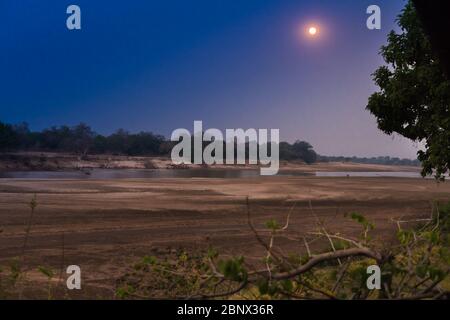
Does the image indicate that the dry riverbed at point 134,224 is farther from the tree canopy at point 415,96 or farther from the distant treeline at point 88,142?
the distant treeline at point 88,142

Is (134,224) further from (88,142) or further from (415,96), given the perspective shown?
(88,142)

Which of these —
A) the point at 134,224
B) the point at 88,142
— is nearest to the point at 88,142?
the point at 88,142

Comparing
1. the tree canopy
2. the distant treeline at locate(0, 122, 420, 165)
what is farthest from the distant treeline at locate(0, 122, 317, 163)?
the tree canopy

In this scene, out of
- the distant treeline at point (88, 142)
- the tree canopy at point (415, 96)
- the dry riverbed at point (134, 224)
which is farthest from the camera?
the distant treeline at point (88, 142)

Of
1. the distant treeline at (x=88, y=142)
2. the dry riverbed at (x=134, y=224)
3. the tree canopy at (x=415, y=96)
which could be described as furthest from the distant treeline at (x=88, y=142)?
the tree canopy at (x=415, y=96)

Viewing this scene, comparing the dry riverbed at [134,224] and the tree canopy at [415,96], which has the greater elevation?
the tree canopy at [415,96]

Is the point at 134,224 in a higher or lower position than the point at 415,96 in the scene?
lower

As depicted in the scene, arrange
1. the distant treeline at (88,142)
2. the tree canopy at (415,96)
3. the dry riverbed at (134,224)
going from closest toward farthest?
the dry riverbed at (134,224) → the tree canopy at (415,96) → the distant treeline at (88,142)

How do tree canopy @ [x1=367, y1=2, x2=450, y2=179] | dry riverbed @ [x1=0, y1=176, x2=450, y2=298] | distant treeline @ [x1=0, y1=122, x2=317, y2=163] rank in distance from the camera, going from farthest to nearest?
1. distant treeline @ [x1=0, y1=122, x2=317, y2=163]
2. tree canopy @ [x1=367, y1=2, x2=450, y2=179]
3. dry riverbed @ [x1=0, y1=176, x2=450, y2=298]

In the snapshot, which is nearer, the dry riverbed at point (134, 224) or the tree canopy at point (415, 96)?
the dry riverbed at point (134, 224)

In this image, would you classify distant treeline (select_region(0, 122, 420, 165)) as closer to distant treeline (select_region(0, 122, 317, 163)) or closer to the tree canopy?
distant treeline (select_region(0, 122, 317, 163))

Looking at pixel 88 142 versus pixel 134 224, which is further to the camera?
pixel 88 142
